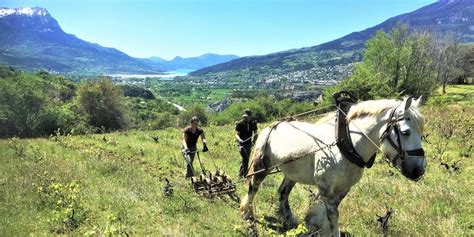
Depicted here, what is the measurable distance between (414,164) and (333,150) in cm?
129

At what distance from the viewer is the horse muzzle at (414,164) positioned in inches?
196

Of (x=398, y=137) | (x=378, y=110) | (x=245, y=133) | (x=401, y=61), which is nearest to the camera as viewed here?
(x=398, y=137)

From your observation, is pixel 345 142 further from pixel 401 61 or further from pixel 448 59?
pixel 448 59

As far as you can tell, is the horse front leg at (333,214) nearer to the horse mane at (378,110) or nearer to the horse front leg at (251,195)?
the horse mane at (378,110)

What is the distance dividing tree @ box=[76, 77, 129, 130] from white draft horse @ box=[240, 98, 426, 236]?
49.4 meters

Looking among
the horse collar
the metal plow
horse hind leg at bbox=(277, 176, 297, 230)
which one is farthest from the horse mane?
the metal plow

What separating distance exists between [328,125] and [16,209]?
23.6 ft

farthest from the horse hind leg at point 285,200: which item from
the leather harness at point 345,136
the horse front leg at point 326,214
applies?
the leather harness at point 345,136

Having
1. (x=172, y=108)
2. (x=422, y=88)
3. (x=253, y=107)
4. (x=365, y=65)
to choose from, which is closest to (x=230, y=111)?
(x=253, y=107)

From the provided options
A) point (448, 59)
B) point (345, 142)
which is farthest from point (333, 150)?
point (448, 59)

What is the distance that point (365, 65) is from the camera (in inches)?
2106

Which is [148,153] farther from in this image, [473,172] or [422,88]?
[422,88]

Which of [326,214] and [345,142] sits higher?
[345,142]

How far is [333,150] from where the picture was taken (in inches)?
235
